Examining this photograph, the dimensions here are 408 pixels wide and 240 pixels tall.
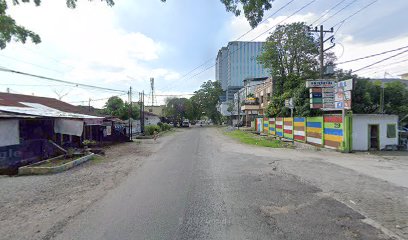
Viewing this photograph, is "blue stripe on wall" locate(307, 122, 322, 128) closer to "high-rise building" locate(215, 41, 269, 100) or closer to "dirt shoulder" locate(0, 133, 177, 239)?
"high-rise building" locate(215, 41, 269, 100)

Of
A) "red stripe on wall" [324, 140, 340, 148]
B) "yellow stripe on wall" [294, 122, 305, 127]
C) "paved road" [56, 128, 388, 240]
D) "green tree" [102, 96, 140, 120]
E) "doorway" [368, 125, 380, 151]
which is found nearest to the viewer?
"paved road" [56, 128, 388, 240]

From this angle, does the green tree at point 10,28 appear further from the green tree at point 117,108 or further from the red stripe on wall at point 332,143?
the green tree at point 117,108

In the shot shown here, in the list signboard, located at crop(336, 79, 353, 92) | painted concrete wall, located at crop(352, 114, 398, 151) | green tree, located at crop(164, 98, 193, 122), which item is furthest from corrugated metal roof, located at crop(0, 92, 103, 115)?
green tree, located at crop(164, 98, 193, 122)

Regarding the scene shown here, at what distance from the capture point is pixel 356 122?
18234 millimetres

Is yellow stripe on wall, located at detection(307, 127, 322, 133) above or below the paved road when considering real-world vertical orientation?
above

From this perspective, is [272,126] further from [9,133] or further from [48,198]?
[48,198]

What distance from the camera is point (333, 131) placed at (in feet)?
63.7

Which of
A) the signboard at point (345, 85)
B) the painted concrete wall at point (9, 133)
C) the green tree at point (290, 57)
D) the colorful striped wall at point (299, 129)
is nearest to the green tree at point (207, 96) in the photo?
the green tree at point (290, 57)

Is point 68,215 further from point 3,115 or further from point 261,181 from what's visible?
point 3,115

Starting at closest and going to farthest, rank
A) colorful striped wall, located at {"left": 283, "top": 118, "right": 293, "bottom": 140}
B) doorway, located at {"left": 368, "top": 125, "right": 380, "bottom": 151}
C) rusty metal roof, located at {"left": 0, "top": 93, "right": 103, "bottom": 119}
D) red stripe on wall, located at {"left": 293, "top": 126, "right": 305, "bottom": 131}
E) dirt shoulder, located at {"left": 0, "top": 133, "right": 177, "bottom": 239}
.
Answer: dirt shoulder, located at {"left": 0, "top": 133, "right": 177, "bottom": 239}, rusty metal roof, located at {"left": 0, "top": 93, "right": 103, "bottom": 119}, doorway, located at {"left": 368, "top": 125, "right": 380, "bottom": 151}, red stripe on wall, located at {"left": 293, "top": 126, "right": 305, "bottom": 131}, colorful striped wall, located at {"left": 283, "top": 118, "right": 293, "bottom": 140}

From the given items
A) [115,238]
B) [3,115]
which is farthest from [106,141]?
[115,238]

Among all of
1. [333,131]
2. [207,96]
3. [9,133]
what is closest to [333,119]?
[333,131]

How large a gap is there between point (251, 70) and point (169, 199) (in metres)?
33.5

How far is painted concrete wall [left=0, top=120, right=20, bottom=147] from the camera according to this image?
12242mm
